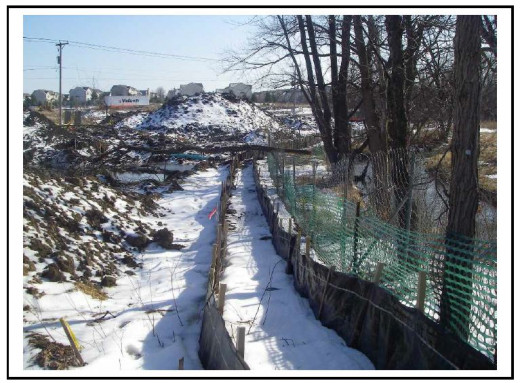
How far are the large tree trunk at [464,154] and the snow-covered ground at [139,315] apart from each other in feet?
8.93

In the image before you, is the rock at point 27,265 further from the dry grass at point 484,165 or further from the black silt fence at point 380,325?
the dry grass at point 484,165

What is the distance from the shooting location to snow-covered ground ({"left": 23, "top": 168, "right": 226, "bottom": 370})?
5.62 m

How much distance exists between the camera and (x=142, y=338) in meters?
6.20

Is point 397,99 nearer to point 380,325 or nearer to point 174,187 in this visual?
point 380,325

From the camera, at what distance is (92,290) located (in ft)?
25.5

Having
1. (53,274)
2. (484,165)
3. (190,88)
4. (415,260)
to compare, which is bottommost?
(53,274)

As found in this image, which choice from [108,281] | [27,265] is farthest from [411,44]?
[27,265]

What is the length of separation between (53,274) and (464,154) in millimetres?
5862

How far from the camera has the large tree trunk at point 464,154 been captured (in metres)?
4.65

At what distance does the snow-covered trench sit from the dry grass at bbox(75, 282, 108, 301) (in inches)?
72.7

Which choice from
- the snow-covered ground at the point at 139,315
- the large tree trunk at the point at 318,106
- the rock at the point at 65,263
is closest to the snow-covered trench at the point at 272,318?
the snow-covered ground at the point at 139,315

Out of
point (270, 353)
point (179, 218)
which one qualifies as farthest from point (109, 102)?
point (270, 353)

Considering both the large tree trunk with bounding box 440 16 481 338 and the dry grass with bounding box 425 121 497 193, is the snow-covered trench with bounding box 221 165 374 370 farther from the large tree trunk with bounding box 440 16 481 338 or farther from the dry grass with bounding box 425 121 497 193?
the dry grass with bounding box 425 121 497 193

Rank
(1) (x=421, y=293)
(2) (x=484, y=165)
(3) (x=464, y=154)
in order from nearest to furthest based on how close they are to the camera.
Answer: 1. (1) (x=421, y=293)
2. (3) (x=464, y=154)
3. (2) (x=484, y=165)
